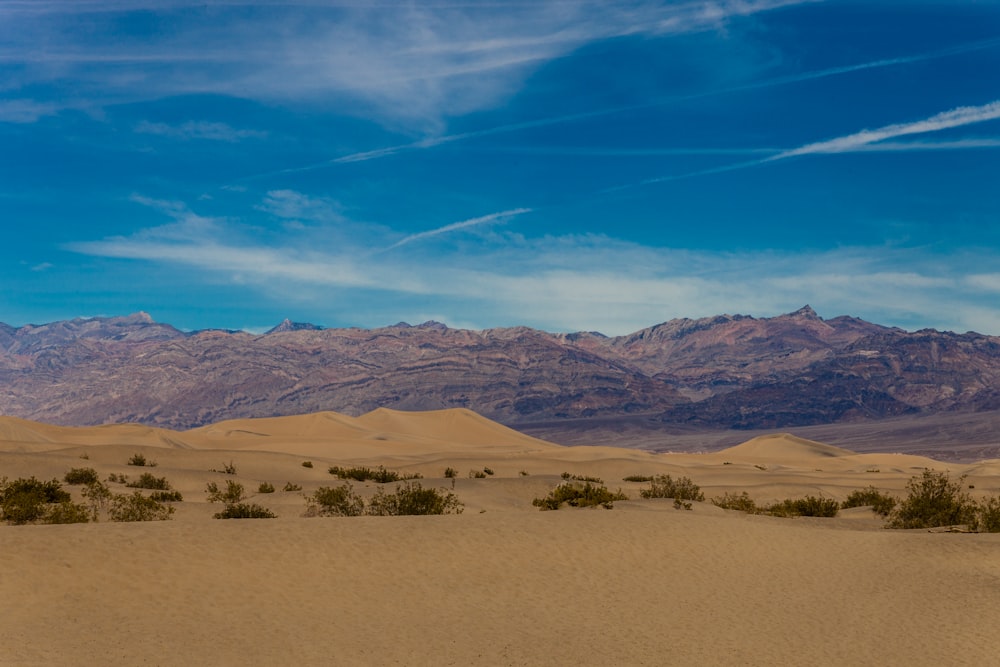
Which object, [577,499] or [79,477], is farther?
[79,477]

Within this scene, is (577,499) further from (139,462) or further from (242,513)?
(139,462)

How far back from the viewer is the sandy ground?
10914 mm

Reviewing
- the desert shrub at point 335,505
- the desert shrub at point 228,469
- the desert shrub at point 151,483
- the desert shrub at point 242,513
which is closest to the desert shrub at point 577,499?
the desert shrub at point 335,505

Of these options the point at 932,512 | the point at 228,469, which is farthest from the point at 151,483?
the point at 932,512

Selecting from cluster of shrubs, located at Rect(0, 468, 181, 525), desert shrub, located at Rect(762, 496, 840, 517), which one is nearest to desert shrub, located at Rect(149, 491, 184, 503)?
cluster of shrubs, located at Rect(0, 468, 181, 525)

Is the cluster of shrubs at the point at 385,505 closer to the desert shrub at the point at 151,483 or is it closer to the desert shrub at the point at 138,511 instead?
the desert shrub at the point at 138,511

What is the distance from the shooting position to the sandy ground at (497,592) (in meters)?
10.9

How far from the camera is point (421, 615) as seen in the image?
12.3 meters

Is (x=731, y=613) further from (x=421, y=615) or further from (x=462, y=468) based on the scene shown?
(x=462, y=468)

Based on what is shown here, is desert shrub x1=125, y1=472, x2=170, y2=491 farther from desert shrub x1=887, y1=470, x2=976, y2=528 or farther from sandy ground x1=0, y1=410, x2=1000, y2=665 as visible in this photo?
desert shrub x1=887, y1=470, x2=976, y2=528

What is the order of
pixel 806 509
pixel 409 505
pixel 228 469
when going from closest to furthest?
pixel 409 505 → pixel 806 509 → pixel 228 469

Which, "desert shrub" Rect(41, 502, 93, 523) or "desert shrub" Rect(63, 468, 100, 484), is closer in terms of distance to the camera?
"desert shrub" Rect(41, 502, 93, 523)

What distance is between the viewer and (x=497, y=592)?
13602mm

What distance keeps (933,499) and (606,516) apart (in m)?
10.1
